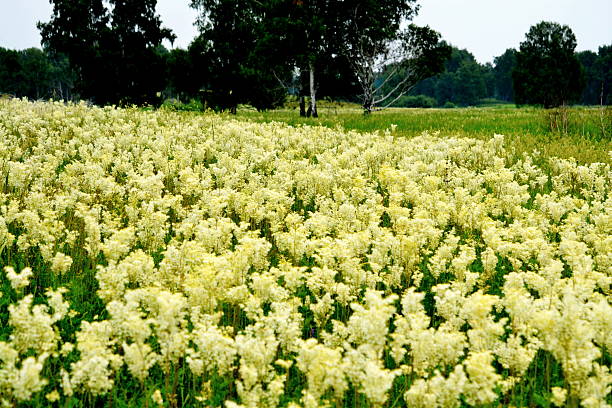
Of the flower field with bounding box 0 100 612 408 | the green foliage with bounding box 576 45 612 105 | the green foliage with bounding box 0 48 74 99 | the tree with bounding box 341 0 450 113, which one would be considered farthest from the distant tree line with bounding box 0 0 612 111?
the green foliage with bounding box 576 45 612 105

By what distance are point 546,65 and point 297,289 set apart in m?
85.6

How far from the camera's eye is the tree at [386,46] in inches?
1535

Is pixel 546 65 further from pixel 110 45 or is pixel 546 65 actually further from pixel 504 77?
pixel 504 77

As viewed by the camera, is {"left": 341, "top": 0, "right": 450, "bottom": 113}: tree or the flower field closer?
the flower field

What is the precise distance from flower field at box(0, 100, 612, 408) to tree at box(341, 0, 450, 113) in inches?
1170

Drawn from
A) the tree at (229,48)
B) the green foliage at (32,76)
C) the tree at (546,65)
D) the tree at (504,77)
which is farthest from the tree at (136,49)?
the tree at (504,77)

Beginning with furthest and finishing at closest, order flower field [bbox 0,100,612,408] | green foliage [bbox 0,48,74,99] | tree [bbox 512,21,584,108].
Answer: green foliage [bbox 0,48,74,99] < tree [bbox 512,21,584,108] < flower field [bbox 0,100,612,408]

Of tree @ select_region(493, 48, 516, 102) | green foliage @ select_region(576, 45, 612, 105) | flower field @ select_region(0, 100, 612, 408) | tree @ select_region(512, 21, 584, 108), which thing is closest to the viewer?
flower field @ select_region(0, 100, 612, 408)

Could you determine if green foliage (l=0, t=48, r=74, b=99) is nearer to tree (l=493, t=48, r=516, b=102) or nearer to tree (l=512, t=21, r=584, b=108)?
tree (l=512, t=21, r=584, b=108)

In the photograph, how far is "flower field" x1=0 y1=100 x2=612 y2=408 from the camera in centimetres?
329

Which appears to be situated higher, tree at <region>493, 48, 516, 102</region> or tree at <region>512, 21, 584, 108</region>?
tree at <region>493, 48, 516, 102</region>

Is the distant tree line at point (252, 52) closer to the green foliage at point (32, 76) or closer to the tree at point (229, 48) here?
the tree at point (229, 48)

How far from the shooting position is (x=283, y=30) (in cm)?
3491

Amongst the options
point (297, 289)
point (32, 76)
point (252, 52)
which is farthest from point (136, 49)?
point (32, 76)
